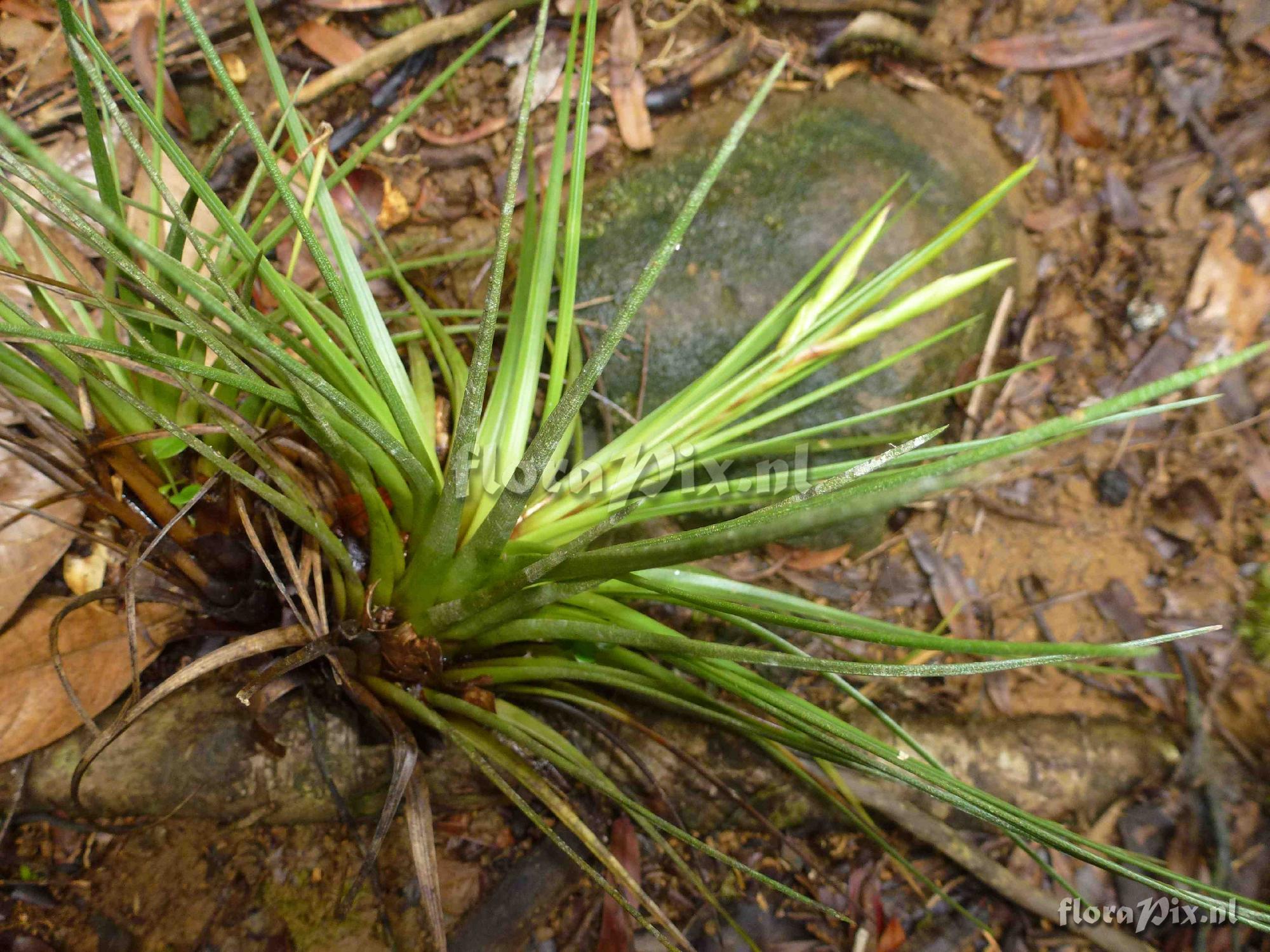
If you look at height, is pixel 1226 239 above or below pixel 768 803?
above

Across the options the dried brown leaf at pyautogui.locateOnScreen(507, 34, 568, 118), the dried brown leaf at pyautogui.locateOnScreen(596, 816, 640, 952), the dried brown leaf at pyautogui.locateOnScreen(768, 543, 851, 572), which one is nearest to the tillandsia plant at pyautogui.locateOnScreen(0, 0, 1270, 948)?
the dried brown leaf at pyautogui.locateOnScreen(596, 816, 640, 952)

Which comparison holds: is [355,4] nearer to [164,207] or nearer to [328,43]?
[328,43]

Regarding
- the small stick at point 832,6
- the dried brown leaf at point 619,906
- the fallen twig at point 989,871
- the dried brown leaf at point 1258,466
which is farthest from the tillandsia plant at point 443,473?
the dried brown leaf at point 1258,466

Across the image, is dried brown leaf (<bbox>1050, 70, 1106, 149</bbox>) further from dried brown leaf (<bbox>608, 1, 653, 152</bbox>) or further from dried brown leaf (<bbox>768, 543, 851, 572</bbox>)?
dried brown leaf (<bbox>768, 543, 851, 572</bbox>)

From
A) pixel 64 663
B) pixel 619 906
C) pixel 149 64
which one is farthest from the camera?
pixel 149 64

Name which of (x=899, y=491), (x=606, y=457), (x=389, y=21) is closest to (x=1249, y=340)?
(x=606, y=457)

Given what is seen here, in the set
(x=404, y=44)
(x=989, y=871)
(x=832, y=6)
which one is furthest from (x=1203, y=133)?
(x=404, y=44)

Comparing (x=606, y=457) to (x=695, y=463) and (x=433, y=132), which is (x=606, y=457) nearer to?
(x=695, y=463)
